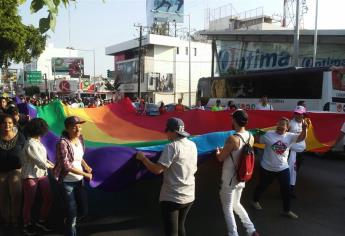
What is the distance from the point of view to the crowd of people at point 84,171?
14.9 feet

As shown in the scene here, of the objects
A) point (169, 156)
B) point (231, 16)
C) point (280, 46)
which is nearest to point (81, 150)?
point (169, 156)

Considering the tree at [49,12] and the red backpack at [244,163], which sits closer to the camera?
the tree at [49,12]

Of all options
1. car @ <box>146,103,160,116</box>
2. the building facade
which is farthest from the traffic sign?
car @ <box>146,103,160,116</box>

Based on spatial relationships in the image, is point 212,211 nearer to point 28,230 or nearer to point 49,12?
point 28,230

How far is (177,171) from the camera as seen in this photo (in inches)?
179

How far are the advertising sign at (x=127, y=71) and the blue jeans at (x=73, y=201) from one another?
53.4 meters

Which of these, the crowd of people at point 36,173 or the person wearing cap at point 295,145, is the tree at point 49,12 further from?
the person wearing cap at point 295,145

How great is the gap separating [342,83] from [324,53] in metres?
16.8

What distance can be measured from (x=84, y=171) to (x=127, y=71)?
185ft

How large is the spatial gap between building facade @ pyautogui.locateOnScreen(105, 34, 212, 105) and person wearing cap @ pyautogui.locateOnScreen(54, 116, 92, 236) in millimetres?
47729

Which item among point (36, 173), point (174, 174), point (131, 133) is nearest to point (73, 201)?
point (36, 173)

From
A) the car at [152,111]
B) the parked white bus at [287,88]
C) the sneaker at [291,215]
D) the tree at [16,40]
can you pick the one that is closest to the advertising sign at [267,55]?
the parked white bus at [287,88]

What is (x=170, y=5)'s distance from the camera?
61.5 metres

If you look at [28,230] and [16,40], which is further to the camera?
[16,40]
